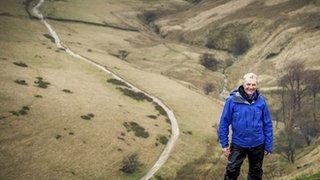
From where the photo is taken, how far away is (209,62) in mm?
167750

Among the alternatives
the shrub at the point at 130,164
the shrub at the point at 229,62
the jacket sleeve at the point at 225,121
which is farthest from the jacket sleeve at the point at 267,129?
the shrub at the point at 229,62

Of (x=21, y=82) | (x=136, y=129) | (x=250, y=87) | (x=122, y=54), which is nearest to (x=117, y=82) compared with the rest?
(x=21, y=82)

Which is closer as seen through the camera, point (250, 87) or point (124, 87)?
point (250, 87)

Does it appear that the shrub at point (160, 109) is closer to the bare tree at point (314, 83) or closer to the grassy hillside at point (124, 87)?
the grassy hillside at point (124, 87)

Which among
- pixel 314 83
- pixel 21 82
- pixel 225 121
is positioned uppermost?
pixel 225 121

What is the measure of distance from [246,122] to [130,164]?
53293 millimetres

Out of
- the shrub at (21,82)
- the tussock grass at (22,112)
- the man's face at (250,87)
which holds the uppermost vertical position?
the man's face at (250,87)

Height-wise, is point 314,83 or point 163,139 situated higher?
point 314,83

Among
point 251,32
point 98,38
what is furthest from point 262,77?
point 98,38

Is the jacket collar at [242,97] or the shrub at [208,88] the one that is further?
the shrub at [208,88]

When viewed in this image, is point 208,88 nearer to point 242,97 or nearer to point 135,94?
point 135,94

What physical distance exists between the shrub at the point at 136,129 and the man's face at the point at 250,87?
223ft

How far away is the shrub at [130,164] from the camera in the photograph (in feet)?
228

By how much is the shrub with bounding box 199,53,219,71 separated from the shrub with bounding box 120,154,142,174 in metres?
96.3
